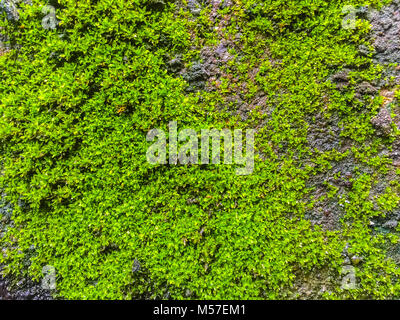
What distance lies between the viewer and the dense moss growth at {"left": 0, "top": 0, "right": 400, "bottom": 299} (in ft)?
4.50

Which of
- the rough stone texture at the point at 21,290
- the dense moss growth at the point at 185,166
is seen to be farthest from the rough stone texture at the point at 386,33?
the rough stone texture at the point at 21,290

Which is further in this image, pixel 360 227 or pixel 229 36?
pixel 229 36

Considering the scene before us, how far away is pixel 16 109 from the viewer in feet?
4.72

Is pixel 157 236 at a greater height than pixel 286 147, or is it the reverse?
pixel 286 147

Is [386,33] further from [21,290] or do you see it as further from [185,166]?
[21,290]

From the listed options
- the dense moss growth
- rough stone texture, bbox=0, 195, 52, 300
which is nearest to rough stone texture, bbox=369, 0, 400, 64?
the dense moss growth

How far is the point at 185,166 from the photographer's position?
142 centimetres

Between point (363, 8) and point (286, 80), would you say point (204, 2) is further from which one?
point (363, 8)

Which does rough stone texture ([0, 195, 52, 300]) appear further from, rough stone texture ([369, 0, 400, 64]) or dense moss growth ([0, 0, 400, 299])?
rough stone texture ([369, 0, 400, 64])

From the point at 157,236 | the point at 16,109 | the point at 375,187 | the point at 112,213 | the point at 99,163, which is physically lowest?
the point at 157,236

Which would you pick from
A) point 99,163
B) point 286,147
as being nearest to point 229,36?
point 286,147

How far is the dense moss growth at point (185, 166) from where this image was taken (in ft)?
4.50

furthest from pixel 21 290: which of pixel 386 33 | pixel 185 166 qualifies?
pixel 386 33

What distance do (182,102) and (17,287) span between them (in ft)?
5.02
